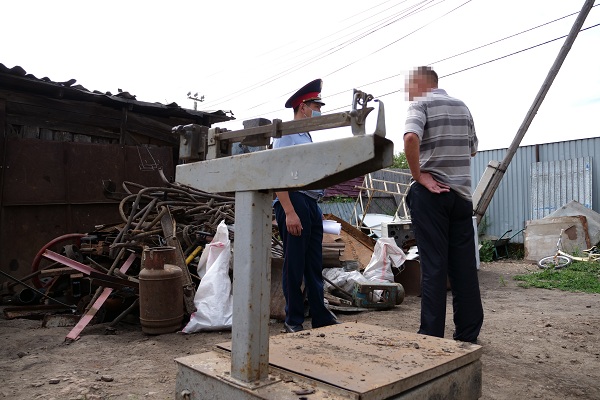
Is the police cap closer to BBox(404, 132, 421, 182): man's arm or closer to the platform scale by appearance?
BBox(404, 132, 421, 182): man's arm

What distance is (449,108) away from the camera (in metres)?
2.99

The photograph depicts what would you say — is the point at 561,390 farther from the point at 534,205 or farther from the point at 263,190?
the point at 534,205

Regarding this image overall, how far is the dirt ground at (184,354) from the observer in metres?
2.62

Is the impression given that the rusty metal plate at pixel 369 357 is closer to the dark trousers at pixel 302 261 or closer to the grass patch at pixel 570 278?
the dark trousers at pixel 302 261

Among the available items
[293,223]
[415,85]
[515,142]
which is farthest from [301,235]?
[515,142]

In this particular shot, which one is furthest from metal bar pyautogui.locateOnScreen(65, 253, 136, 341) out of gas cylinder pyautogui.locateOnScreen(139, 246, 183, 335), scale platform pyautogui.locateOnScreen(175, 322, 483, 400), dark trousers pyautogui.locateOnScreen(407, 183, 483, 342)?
dark trousers pyautogui.locateOnScreen(407, 183, 483, 342)

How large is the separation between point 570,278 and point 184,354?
6.74 metres

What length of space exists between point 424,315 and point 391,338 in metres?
0.60

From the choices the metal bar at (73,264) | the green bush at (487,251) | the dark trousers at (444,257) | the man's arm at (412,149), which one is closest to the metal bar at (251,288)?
the man's arm at (412,149)

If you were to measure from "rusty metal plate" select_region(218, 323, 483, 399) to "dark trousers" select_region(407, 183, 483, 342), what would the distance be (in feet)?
1.53

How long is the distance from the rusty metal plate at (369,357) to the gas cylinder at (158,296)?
183cm

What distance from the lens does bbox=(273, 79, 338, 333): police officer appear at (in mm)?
3350

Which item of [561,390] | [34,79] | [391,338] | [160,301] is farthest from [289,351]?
[34,79]

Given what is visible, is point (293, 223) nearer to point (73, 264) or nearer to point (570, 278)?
point (73, 264)
